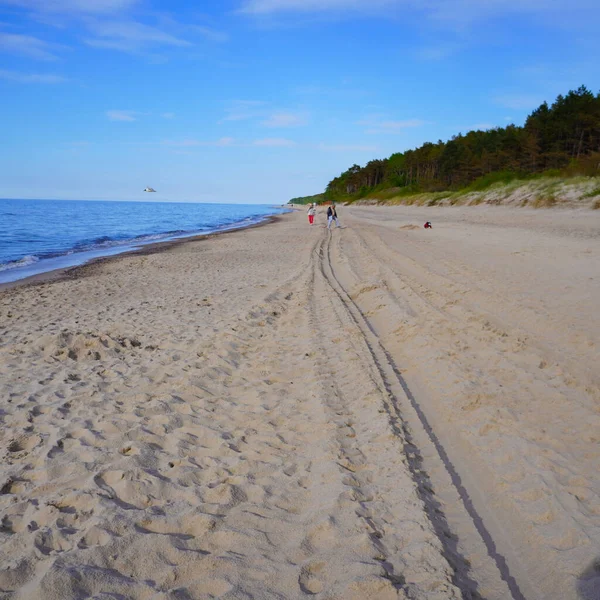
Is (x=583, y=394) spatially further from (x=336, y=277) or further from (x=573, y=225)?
(x=573, y=225)

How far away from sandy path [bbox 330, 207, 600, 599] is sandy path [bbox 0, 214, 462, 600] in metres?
0.37

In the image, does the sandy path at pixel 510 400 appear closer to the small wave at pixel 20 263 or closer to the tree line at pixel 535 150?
the small wave at pixel 20 263

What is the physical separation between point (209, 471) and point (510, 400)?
3044 millimetres

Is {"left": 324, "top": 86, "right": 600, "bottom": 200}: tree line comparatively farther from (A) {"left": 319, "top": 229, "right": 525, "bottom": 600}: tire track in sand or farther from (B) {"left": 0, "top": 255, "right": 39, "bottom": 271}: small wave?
(B) {"left": 0, "top": 255, "right": 39, "bottom": 271}: small wave

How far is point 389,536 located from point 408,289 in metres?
7.37

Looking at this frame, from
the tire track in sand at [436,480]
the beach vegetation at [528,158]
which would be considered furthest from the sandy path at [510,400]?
the beach vegetation at [528,158]

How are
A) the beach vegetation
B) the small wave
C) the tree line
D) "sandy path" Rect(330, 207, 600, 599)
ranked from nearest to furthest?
"sandy path" Rect(330, 207, 600, 599), the small wave, the beach vegetation, the tree line

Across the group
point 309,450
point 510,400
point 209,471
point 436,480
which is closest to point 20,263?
point 209,471

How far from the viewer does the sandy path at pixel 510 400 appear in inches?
105

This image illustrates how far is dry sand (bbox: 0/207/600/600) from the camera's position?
7.98ft

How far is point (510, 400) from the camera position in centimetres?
448

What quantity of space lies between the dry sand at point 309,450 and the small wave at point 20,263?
1057cm

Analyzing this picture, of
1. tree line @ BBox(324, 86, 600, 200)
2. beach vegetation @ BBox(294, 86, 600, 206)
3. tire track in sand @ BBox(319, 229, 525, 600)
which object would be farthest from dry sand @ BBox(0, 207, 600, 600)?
tree line @ BBox(324, 86, 600, 200)

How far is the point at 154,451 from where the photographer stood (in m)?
3.76
